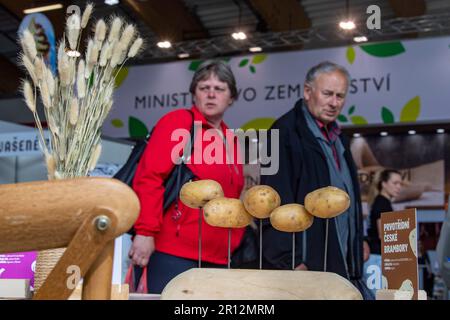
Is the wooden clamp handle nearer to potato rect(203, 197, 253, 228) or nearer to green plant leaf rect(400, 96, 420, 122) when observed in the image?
potato rect(203, 197, 253, 228)

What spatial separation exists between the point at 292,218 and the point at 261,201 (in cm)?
6

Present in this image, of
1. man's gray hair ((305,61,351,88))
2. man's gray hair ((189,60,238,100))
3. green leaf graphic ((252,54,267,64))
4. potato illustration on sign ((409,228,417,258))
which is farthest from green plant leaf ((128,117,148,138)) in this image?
potato illustration on sign ((409,228,417,258))

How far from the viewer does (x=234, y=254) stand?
2.92 meters

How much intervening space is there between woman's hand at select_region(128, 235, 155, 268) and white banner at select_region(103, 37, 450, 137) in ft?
11.8

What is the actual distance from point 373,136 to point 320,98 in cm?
516

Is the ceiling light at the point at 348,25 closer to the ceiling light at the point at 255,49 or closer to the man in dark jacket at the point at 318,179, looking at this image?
the ceiling light at the point at 255,49

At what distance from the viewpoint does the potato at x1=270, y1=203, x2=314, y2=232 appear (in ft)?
4.00

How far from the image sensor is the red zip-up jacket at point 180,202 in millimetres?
2742

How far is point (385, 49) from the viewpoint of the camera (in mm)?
6074

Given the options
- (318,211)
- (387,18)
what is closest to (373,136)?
(387,18)

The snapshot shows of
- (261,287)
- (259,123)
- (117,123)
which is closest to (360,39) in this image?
(259,123)

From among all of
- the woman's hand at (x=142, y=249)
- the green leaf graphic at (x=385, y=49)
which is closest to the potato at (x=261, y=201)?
the woman's hand at (x=142, y=249)

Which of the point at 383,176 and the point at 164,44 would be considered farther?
the point at 383,176

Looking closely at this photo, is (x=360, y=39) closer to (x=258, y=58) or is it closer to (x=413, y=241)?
(x=258, y=58)
